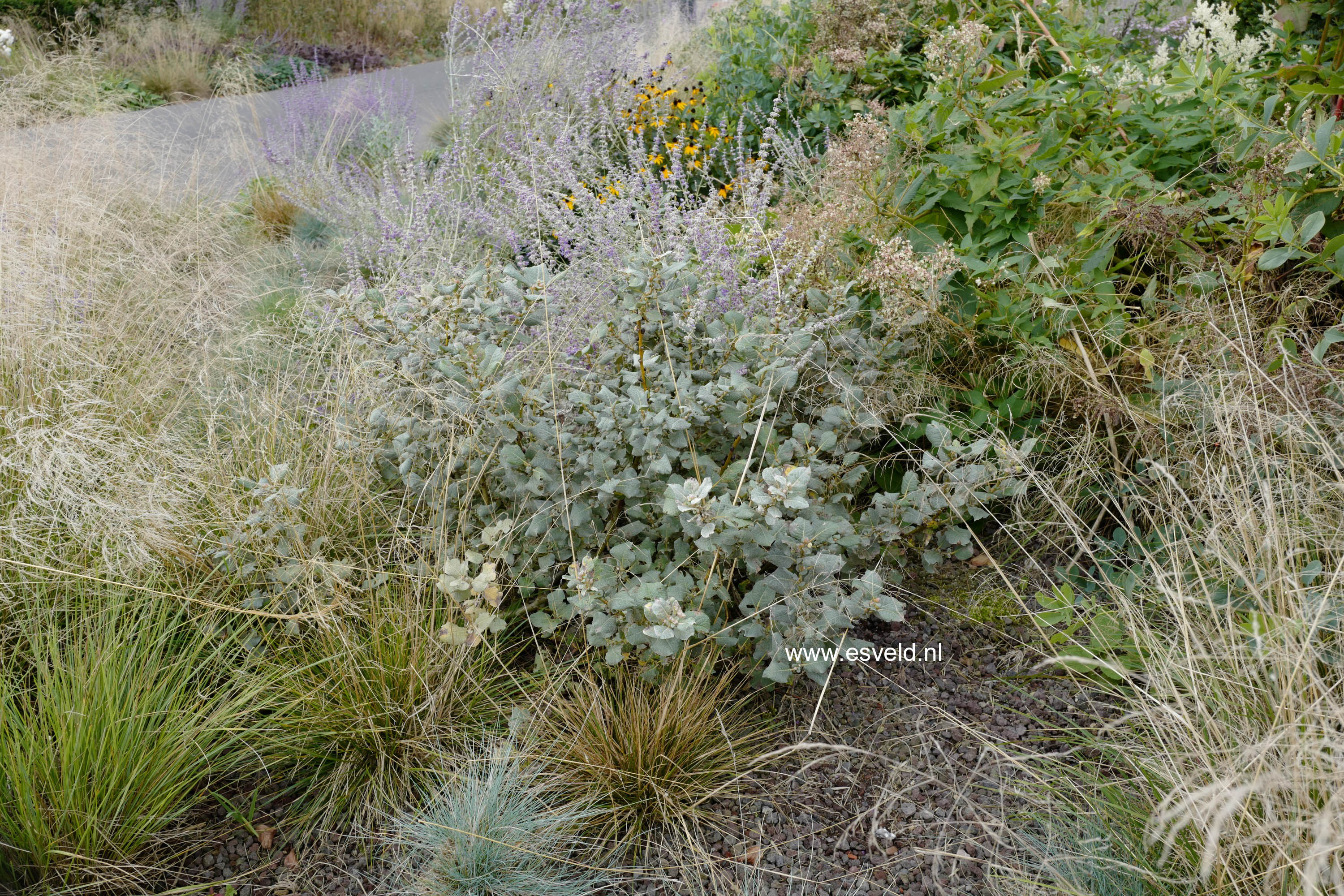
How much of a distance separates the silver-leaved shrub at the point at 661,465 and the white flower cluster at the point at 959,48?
2.76ft

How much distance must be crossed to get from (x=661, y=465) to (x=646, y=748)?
56 centimetres

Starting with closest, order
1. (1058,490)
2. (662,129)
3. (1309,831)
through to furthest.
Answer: (1309,831)
(1058,490)
(662,129)

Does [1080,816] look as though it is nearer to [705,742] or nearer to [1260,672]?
[1260,672]

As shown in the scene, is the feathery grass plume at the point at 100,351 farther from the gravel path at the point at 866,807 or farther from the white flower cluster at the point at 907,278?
the white flower cluster at the point at 907,278

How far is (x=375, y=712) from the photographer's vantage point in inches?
78.5

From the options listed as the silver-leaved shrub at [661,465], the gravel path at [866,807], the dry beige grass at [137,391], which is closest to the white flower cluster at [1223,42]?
the silver-leaved shrub at [661,465]

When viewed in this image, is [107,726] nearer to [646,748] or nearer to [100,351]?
[646,748]

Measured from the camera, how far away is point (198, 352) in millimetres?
3229

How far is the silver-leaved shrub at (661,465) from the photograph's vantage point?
6.34 feet

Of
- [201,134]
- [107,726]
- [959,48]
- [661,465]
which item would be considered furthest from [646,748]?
[201,134]

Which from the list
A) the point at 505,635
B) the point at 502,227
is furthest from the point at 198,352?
the point at 505,635

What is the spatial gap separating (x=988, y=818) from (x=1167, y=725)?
397 mm

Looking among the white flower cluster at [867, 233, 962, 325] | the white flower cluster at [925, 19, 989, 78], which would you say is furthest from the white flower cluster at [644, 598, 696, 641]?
the white flower cluster at [925, 19, 989, 78]

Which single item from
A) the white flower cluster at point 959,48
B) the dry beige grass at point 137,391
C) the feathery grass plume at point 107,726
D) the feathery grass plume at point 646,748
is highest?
the white flower cluster at point 959,48
